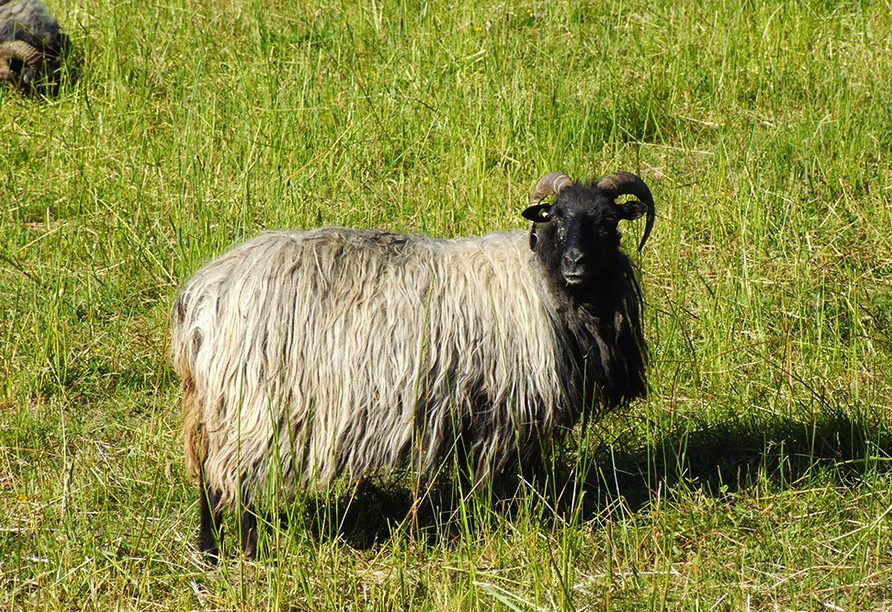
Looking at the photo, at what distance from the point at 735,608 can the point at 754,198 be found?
120 inches

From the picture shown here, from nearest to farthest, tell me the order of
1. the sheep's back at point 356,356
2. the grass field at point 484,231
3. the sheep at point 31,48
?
the grass field at point 484,231 < the sheep's back at point 356,356 < the sheep at point 31,48

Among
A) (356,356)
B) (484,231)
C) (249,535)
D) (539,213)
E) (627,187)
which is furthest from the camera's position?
(484,231)

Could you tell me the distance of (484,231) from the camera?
5.55 m

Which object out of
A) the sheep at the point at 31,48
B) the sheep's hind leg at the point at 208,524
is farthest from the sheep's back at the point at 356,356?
the sheep at the point at 31,48

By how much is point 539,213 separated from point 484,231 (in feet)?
5.89

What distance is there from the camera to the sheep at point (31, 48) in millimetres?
7609

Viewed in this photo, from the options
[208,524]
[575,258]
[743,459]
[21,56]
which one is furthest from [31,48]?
[743,459]

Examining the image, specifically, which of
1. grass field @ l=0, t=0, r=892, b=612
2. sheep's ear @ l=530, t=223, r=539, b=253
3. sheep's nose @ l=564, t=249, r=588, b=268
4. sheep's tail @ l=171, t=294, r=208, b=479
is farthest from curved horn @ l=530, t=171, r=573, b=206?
sheep's tail @ l=171, t=294, r=208, b=479

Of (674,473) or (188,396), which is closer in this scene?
(188,396)

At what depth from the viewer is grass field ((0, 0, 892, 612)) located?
3.37 metres

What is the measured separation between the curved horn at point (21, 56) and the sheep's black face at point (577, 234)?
5.52m

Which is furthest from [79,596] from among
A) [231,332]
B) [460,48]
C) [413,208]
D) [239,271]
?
[460,48]

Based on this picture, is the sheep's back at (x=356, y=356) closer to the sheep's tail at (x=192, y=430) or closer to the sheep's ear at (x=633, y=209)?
the sheep's tail at (x=192, y=430)

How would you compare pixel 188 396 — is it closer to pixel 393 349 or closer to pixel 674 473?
pixel 393 349
